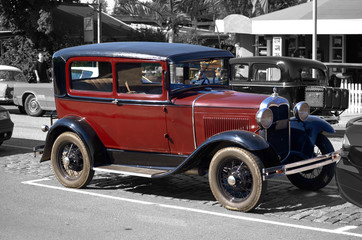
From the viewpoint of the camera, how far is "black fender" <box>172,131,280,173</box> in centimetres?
682

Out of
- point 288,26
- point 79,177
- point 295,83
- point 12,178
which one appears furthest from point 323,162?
point 288,26

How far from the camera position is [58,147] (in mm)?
8422

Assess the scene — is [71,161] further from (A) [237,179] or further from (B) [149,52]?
(A) [237,179]

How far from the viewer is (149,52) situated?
7762 millimetres

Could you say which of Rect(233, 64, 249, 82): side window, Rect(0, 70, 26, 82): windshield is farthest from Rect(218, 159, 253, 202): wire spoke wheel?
Rect(0, 70, 26, 82): windshield

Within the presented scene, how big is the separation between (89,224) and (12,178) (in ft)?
9.62

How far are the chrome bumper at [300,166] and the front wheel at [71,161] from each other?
2.51 meters

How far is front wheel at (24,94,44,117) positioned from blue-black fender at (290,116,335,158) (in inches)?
469

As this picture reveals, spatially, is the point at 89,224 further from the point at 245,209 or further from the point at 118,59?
the point at 118,59

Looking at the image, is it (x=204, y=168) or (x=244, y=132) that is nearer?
(x=244, y=132)

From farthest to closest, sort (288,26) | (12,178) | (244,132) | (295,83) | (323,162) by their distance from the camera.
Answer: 1. (288,26)
2. (295,83)
3. (12,178)
4. (323,162)
5. (244,132)

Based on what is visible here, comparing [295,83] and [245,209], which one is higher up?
[295,83]

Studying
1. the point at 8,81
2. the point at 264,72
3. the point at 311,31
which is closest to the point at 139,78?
the point at 264,72

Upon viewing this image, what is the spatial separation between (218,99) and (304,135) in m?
1.25
